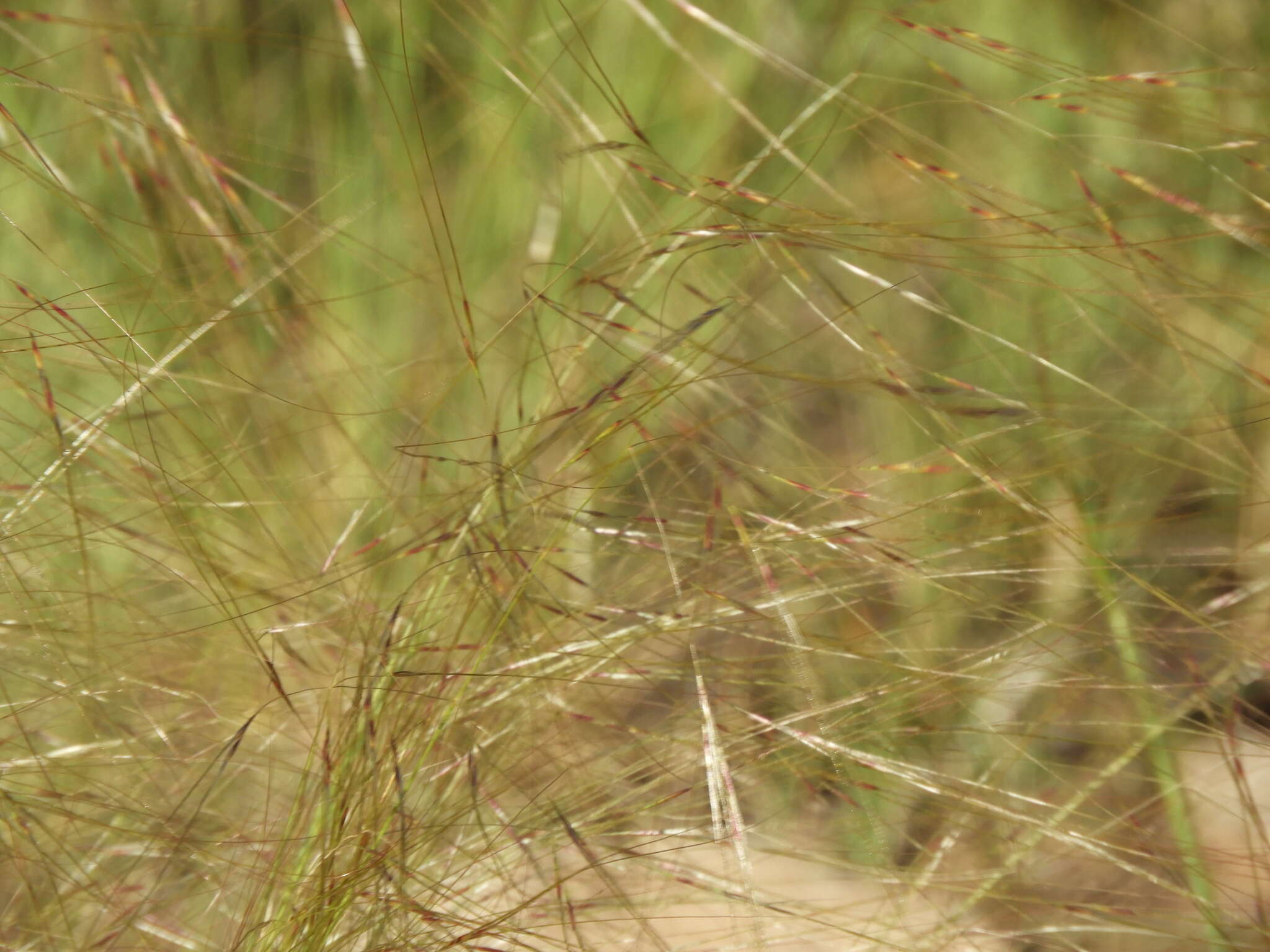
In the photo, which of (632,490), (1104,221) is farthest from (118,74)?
(1104,221)

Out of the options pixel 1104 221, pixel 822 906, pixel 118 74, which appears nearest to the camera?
pixel 1104 221

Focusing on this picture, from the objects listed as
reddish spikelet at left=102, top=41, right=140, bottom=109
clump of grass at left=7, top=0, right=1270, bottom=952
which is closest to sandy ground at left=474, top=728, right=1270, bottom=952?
clump of grass at left=7, top=0, right=1270, bottom=952

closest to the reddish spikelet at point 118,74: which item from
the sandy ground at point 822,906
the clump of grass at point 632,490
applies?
the clump of grass at point 632,490

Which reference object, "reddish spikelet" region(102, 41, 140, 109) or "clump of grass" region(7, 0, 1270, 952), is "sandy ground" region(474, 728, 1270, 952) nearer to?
"clump of grass" region(7, 0, 1270, 952)

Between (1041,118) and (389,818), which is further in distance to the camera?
(1041,118)

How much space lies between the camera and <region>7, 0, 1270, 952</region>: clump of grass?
664mm

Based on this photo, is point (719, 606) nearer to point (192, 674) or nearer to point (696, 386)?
point (696, 386)

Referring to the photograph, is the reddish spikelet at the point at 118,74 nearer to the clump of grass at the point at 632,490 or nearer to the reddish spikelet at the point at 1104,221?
the clump of grass at the point at 632,490

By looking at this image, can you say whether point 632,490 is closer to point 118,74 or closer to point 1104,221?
point 1104,221

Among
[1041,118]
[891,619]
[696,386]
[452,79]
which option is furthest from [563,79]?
[891,619]

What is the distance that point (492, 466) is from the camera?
66 centimetres

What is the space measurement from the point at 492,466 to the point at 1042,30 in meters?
0.67

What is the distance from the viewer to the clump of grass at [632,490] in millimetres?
664

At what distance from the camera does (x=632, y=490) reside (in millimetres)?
810
